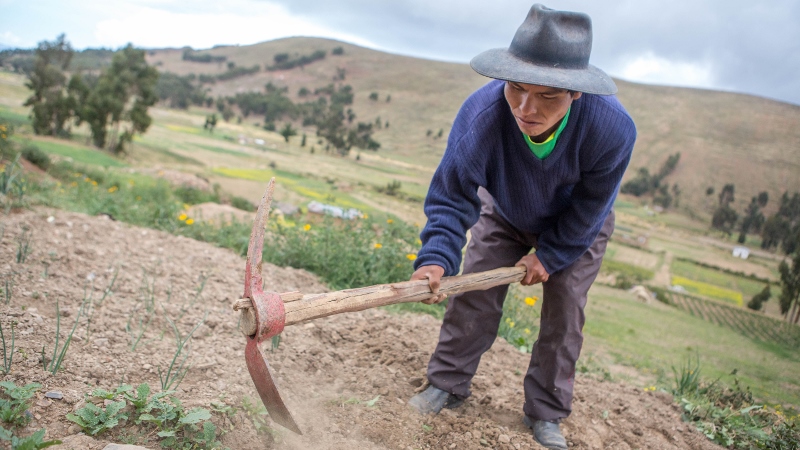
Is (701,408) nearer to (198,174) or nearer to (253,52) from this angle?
(198,174)

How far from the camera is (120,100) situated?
47.4 feet

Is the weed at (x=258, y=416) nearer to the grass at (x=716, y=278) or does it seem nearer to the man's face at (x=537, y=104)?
the man's face at (x=537, y=104)

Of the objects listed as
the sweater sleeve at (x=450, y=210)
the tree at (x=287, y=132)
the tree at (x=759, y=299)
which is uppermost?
the tree at (x=287, y=132)

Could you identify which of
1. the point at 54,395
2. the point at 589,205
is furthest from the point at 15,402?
the point at 589,205

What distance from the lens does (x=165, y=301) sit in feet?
10.2

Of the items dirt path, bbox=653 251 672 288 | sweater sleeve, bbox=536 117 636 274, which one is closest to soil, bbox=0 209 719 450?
sweater sleeve, bbox=536 117 636 274

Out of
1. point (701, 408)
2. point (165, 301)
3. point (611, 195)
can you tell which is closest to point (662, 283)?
point (701, 408)

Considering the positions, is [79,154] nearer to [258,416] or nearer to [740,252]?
[258,416]

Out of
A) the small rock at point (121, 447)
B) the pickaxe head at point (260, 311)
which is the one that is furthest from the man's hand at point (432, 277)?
the small rock at point (121, 447)

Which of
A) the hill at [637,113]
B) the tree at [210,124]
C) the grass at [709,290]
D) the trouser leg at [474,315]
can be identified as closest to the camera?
the trouser leg at [474,315]

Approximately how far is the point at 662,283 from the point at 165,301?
8.08 meters

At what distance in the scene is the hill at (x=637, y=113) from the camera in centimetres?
1131

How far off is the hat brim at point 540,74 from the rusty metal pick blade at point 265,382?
1.20m

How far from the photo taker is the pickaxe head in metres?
1.68
